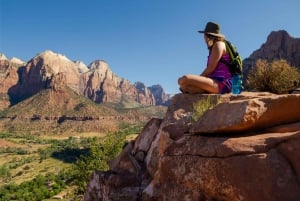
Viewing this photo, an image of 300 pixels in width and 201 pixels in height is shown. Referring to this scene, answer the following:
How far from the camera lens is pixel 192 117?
9797 millimetres

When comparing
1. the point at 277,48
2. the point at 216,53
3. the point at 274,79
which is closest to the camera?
the point at 216,53

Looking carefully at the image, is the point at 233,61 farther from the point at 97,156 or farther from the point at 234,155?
the point at 97,156

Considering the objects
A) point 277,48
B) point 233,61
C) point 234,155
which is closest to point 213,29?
point 233,61

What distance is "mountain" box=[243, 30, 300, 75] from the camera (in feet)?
430

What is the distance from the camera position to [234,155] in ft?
23.2

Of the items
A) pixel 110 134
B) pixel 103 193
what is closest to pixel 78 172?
pixel 110 134

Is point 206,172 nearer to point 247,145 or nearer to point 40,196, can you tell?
point 247,145

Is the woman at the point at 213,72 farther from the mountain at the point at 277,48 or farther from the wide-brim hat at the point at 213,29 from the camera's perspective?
the mountain at the point at 277,48

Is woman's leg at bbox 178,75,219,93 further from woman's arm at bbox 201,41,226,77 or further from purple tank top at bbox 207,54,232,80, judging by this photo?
woman's arm at bbox 201,41,226,77

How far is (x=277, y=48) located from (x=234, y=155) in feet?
482

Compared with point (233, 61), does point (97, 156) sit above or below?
below

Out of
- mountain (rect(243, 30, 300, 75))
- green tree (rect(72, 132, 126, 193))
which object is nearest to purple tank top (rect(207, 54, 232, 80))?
green tree (rect(72, 132, 126, 193))

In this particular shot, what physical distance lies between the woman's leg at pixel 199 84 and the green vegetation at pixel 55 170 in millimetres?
21567

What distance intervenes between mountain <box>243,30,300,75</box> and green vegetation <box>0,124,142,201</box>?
61.2m
